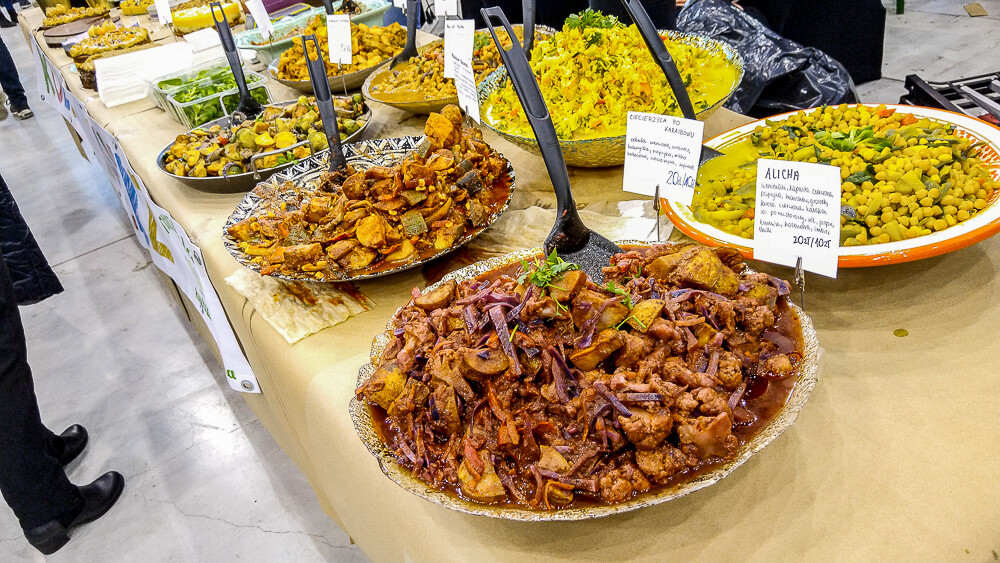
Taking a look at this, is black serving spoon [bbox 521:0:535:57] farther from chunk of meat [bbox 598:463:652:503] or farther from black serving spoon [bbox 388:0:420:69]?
chunk of meat [bbox 598:463:652:503]

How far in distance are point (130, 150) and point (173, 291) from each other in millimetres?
1074

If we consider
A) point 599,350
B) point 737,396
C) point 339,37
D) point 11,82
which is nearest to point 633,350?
point 599,350

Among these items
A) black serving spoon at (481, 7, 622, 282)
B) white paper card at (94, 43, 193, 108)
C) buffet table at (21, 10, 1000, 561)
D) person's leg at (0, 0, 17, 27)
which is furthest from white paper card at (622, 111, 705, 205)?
person's leg at (0, 0, 17, 27)

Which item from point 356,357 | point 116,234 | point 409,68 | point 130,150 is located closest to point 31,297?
point 130,150

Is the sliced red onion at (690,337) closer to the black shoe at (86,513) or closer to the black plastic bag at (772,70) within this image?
the black plastic bag at (772,70)

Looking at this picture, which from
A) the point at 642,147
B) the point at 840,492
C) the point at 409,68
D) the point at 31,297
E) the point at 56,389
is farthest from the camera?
the point at 56,389

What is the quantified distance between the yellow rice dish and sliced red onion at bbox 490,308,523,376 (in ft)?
2.77

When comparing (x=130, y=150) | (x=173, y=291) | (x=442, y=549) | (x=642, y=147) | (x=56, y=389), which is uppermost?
(x=642, y=147)

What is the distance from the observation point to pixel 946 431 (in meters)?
1.06

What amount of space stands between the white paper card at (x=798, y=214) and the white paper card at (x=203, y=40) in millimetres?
3416

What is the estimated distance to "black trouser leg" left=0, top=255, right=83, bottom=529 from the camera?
2063mm

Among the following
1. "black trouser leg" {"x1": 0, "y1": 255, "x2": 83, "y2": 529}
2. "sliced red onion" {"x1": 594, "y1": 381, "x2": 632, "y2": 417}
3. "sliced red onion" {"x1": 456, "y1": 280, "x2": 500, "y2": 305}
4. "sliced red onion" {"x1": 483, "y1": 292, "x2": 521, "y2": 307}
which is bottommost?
"black trouser leg" {"x1": 0, "y1": 255, "x2": 83, "y2": 529}

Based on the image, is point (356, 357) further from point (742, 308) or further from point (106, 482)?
point (106, 482)

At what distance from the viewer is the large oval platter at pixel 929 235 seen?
1.19m
